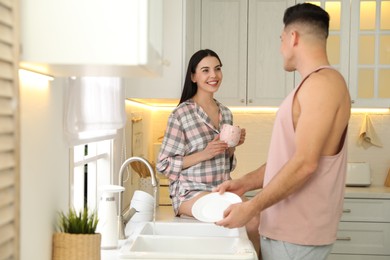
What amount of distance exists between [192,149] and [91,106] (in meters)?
1.43

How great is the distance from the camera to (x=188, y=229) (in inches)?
124

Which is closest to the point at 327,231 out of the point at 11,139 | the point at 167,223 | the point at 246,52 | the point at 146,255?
the point at 146,255

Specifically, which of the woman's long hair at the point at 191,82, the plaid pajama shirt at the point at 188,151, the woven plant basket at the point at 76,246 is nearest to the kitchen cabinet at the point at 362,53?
the woman's long hair at the point at 191,82

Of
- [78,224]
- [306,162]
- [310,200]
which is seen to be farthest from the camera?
[310,200]

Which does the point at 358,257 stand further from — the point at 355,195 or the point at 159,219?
the point at 159,219

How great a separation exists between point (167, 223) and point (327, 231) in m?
0.93

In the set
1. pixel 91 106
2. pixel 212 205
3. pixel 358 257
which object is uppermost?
pixel 91 106

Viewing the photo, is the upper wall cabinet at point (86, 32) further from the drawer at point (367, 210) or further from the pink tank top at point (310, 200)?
the drawer at point (367, 210)

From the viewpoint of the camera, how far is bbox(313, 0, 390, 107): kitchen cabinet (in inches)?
189

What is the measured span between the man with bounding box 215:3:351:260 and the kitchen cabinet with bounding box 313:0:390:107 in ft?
7.50

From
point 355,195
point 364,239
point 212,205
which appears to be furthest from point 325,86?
point 364,239

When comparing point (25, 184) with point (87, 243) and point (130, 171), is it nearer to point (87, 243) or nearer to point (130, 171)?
point (87, 243)

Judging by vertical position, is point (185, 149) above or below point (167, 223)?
above

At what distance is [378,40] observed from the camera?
4801mm
